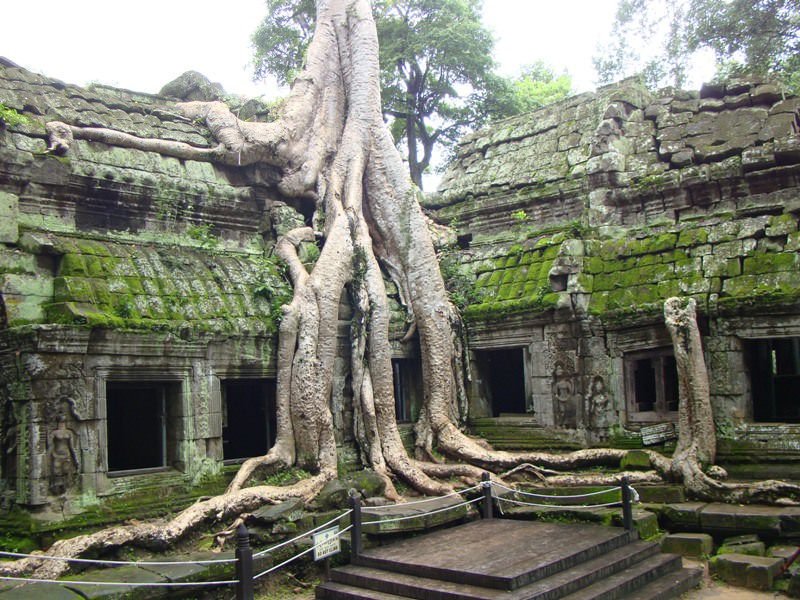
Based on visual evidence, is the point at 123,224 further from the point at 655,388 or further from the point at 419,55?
the point at 419,55

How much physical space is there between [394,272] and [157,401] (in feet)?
12.4

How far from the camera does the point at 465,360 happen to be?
10828mm

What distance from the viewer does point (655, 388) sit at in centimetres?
998

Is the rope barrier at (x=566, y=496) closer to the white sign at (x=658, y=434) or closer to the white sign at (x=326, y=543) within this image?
the white sign at (x=658, y=434)

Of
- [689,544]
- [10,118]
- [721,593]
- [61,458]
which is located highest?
[10,118]

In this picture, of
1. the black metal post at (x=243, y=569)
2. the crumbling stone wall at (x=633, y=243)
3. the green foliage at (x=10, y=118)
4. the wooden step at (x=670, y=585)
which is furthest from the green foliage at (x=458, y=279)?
the black metal post at (x=243, y=569)

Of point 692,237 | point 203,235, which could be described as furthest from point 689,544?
point 203,235

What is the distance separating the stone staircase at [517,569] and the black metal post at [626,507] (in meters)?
0.10

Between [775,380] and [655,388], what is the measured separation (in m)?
2.69

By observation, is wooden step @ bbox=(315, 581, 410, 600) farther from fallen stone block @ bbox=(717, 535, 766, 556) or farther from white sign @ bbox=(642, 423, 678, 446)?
white sign @ bbox=(642, 423, 678, 446)

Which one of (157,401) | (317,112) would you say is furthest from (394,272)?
(157,401)

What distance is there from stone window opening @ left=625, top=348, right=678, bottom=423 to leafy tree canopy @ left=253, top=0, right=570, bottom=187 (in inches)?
550

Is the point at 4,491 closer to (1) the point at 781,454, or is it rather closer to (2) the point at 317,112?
(2) the point at 317,112

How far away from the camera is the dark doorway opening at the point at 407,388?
1095cm
